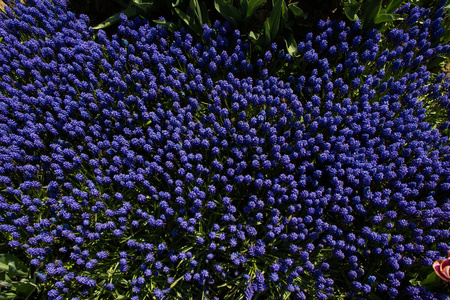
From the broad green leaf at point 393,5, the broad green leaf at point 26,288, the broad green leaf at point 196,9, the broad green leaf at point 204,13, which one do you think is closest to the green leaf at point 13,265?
the broad green leaf at point 26,288

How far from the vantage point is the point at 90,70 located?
13.3ft

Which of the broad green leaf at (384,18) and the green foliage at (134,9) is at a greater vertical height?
the broad green leaf at (384,18)

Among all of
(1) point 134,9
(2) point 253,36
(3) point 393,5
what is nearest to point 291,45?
(2) point 253,36

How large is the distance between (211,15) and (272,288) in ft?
14.5

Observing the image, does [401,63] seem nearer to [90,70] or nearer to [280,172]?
[280,172]

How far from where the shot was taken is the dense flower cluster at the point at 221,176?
3.33 m

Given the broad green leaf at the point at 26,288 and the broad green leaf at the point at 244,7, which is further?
the broad green leaf at the point at 244,7

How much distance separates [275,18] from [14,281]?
4.96m

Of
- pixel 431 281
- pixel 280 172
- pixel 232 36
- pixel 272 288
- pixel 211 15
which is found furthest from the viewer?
pixel 211 15

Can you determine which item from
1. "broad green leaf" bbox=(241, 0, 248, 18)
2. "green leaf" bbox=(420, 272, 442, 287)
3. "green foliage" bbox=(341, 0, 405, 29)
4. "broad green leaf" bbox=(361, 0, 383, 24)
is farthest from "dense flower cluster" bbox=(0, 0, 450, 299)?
"broad green leaf" bbox=(241, 0, 248, 18)

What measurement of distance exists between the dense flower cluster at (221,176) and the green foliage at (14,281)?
161mm

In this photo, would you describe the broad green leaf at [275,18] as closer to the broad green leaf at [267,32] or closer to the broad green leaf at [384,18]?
Answer: the broad green leaf at [267,32]

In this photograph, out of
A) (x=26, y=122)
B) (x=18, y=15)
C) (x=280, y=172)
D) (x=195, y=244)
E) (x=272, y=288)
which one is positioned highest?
(x=18, y=15)

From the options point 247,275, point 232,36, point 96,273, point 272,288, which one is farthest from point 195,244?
point 232,36
